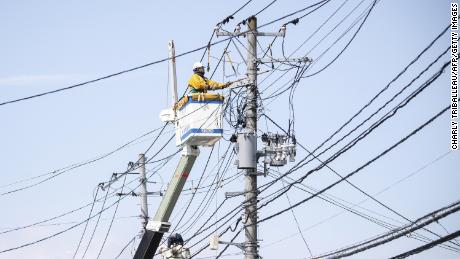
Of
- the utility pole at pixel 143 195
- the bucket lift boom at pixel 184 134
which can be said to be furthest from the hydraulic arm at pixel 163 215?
the utility pole at pixel 143 195

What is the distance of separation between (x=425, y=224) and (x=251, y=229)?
10.5 metres

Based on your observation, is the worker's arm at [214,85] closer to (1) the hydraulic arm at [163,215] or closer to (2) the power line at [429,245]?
(1) the hydraulic arm at [163,215]

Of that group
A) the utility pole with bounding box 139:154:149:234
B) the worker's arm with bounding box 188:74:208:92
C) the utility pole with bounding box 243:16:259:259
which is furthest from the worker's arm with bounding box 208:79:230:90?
the utility pole with bounding box 139:154:149:234

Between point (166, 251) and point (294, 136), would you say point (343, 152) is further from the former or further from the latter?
point (166, 251)

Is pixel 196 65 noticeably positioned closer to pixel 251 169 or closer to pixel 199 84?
pixel 199 84

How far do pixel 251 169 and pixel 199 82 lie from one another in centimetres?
353

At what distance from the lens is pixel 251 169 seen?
25.8m

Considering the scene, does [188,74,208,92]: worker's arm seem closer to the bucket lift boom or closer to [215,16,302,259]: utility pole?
the bucket lift boom

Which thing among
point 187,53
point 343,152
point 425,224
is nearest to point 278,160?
point 187,53

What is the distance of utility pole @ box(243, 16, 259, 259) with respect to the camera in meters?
25.1

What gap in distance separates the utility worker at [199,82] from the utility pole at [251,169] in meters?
2.22

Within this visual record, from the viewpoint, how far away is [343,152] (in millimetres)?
19500

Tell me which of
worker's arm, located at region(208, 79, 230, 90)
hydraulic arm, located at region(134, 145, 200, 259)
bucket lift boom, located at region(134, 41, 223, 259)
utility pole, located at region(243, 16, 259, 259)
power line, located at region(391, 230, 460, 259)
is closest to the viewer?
power line, located at region(391, 230, 460, 259)

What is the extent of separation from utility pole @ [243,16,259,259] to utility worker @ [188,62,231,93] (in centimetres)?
222
